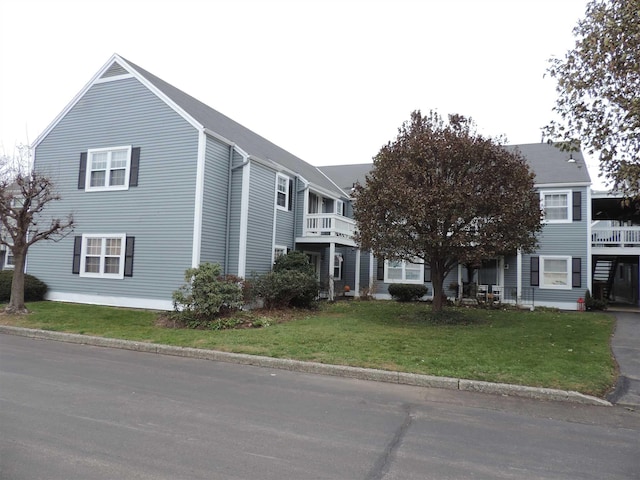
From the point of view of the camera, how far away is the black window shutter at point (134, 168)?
15.8 metres

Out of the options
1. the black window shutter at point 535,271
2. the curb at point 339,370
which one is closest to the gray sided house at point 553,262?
the black window shutter at point 535,271

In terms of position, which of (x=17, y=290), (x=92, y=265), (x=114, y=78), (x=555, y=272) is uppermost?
(x=114, y=78)

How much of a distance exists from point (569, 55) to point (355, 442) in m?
8.64

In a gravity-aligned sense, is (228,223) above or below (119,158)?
below

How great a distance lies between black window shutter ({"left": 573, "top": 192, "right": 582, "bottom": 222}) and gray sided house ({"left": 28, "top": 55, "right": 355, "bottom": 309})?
13.8m

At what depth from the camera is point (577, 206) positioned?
20.3 meters

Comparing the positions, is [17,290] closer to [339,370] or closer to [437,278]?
[339,370]

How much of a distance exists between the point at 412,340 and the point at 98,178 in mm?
13086

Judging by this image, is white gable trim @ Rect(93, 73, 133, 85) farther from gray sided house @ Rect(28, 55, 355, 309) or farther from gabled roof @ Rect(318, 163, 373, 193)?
gabled roof @ Rect(318, 163, 373, 193)

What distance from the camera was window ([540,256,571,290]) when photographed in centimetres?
2036

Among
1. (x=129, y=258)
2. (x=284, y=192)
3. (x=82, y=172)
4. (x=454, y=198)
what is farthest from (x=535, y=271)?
(x=82, y=172)

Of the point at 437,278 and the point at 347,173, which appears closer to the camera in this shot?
the point at 437,278

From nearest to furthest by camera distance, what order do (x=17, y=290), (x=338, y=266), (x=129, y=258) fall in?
(x=17, y=290), (x=129, y=258), (x=338, y=266)

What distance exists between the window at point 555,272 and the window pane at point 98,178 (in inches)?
760
